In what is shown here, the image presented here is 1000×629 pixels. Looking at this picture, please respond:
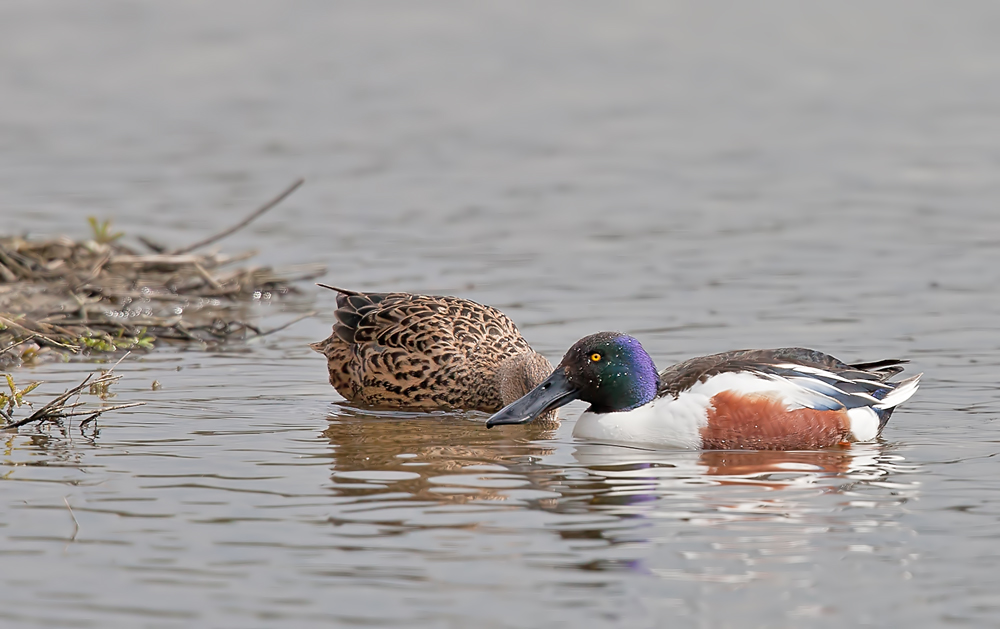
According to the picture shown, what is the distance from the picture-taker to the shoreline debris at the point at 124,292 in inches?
408

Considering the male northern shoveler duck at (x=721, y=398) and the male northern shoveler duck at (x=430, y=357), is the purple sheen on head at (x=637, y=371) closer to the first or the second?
the male northern shoveler duck at (x=721, y=398)

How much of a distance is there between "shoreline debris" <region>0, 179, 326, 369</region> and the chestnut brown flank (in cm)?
385

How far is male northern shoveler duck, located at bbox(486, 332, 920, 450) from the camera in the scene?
821 centimetres

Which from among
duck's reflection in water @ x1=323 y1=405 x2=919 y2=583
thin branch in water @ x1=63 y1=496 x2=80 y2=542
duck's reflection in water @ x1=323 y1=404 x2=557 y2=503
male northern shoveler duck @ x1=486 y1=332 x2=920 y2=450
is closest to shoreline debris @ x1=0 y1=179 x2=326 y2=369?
duck's reflection in water @ x1=323 y1=404 x2=557 y2=503

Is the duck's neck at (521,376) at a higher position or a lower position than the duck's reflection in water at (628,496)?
higher

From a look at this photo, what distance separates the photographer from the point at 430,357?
9.52 m

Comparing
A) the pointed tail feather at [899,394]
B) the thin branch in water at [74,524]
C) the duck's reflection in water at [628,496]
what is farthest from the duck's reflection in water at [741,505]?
the thin branch in water at [74,524]

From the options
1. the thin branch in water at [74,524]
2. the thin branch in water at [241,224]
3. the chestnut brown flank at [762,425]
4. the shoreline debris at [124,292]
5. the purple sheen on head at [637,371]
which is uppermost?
the thin branch in water at [241,224]

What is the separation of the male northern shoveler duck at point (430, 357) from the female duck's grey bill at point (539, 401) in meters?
0.50

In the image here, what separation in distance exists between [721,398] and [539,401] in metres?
0.98

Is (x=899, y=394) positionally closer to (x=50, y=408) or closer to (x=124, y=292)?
(x=50, y=408)

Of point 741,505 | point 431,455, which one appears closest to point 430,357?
point 431,455

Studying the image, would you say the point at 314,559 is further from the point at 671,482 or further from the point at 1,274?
the point at 1,274

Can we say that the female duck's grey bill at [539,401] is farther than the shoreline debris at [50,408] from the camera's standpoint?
Yes
